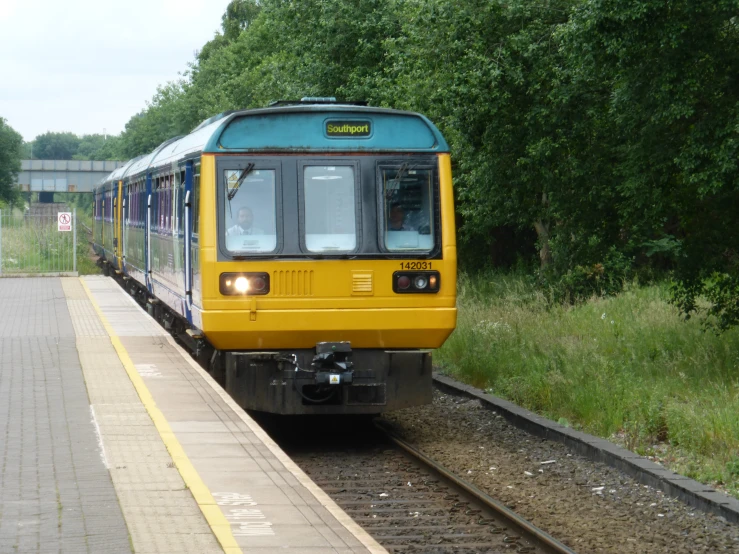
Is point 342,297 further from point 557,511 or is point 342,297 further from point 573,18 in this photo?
point 573,18

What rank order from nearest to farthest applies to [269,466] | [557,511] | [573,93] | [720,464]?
[269,466]
[557,511]
[720,464]
[573,93]

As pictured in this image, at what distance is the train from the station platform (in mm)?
774

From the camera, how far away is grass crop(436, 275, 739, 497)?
1012cm

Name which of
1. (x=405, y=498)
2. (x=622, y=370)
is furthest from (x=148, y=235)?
(x=405, y=498)

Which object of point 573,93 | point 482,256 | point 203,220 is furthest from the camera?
point 482,256

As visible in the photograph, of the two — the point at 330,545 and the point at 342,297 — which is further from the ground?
the point at 342,297

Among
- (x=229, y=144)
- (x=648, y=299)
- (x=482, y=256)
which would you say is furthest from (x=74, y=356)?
(x=482, y=256)

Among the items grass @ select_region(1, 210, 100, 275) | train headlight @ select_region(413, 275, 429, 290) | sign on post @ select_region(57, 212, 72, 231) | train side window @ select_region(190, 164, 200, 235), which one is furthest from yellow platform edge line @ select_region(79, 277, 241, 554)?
grass @ select_region(1, 210, 100, 275)

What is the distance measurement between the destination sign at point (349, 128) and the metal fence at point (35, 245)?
71.5 feet

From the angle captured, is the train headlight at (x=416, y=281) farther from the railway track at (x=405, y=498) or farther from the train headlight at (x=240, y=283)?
the railway track at (x=405, y=498)

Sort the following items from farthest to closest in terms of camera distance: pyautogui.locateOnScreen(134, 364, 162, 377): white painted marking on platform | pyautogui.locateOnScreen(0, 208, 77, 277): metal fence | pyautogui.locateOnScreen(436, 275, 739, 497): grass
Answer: pyautogui.locateOnScreen(0, 208, 77, 277): metal fence, pyautogui.locateOnScreen(134, 364, 162, 377): white painted marking on platform, pyautogui.locateOnScreen(436, 275, 739, 497): grass

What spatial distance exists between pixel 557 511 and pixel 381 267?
3184 mm

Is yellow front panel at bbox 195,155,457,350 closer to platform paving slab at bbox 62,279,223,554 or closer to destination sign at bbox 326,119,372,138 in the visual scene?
destination sign at bbox 326,119,372,138

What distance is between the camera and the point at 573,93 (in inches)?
591
